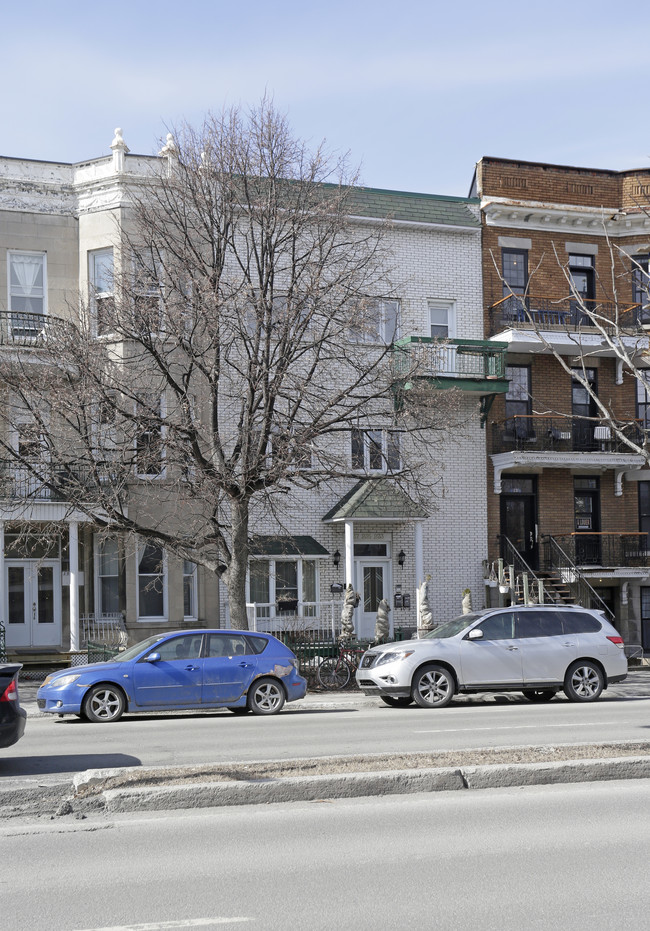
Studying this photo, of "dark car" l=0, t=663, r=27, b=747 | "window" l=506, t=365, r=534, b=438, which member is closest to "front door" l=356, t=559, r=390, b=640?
"window" l=506, t=365, r=534, b=438

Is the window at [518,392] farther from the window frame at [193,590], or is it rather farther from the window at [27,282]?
the window at [27,282]

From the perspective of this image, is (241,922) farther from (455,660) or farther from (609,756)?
(455,660)

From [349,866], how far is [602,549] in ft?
74.4

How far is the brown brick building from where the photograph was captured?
90.9 ft

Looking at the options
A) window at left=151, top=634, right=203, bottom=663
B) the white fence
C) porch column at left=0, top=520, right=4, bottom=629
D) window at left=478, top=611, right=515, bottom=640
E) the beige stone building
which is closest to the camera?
window at left=151, top=634, right=203, bottom=663

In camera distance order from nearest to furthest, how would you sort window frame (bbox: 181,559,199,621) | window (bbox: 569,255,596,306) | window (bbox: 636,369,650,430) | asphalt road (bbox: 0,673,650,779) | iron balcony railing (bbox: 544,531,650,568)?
asphalt road (bbox: 0,673,650,779)
window frame (bbox: 181,559,199,621)
iron balcony railing (bbox: 544,531,650,568)
window (bbox: 636,369,650,430)
window (bbox: 569,255,596,306)

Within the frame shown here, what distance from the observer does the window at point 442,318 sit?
28047 mm

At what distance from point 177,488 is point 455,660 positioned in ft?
21.2

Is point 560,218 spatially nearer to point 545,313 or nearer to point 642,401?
point 545,313

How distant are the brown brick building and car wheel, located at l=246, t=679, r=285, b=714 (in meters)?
12.5

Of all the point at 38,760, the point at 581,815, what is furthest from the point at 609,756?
the point at 38,760

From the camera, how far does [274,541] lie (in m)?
25.3

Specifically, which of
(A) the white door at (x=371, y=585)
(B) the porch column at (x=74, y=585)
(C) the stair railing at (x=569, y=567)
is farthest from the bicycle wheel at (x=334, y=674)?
(C) the stair railing at (x=569, y=567)

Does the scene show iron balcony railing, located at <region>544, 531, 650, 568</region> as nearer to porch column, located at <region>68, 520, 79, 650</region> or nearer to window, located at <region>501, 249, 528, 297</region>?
window, located at <region>501, 249, 528, 297</region>
